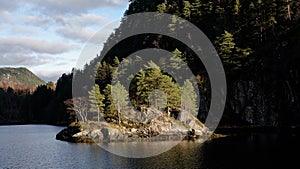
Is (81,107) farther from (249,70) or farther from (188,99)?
(249,70)

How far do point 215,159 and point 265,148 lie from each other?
12.7m

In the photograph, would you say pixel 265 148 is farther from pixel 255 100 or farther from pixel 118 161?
pixel 255 100

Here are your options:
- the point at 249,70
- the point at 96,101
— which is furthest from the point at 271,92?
the point at 96,101

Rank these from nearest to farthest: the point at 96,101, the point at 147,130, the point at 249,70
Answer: the point at 147,130 < the point at 96,101 < the point at 249,70

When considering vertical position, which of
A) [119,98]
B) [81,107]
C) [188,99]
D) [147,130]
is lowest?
[147,130]

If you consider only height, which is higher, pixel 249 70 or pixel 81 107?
pixel 249 70

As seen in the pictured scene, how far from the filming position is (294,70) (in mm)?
89938

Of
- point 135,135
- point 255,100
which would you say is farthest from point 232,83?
point 135,135

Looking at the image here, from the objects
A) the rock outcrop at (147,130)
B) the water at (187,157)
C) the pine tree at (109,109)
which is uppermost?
the pine tree at (109,109)

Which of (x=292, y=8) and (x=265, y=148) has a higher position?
(x=292, y=8)

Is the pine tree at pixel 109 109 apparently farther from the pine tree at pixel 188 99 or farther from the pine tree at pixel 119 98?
the pine tree at pixel 188 99

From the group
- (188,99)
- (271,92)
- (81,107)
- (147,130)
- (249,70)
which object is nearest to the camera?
(147,130)

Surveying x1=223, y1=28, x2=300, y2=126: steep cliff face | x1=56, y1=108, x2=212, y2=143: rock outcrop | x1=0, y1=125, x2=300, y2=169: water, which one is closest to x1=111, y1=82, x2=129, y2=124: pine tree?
x1=56, y1=108, x2=212, y2=143: rock outcrop

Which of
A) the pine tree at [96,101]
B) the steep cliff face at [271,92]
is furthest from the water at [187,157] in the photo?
the steep cliff face at [271,92]
